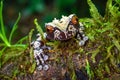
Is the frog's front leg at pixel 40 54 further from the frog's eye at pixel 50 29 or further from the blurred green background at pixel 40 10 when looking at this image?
the blurred green background at pixel 40 10

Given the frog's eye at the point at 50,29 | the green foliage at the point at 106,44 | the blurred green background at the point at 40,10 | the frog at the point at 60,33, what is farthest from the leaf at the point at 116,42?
the blurred green background at the point at 40,10

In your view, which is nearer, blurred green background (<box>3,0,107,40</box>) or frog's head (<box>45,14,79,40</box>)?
frog's head (<box>45,14,79,40</box>)

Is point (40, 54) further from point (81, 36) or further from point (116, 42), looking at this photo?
point (116, 42)

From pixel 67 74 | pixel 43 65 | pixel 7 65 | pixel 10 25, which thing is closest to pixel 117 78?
pixel 67 74

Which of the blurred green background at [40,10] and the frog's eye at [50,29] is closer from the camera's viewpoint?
the frog's eye at [50,29]

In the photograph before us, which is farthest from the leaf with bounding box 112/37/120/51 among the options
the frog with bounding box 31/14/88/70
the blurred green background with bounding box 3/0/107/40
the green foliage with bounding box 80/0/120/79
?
the blurred green background with bounding box 3/0/107/40

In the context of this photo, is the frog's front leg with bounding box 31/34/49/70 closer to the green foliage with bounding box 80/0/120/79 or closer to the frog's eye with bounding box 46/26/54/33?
the frog's eye with bounding box 46/26/54/33

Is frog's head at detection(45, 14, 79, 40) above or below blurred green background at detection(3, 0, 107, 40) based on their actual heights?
below
